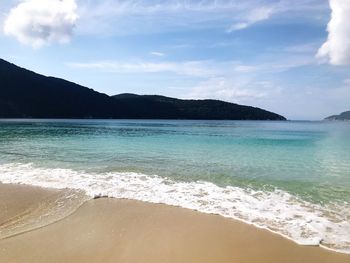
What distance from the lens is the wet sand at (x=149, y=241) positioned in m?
6.60

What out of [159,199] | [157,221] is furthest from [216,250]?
[159,199]

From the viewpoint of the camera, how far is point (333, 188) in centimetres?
1324

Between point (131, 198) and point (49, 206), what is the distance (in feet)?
8.78

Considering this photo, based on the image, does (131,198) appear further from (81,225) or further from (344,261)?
(344,261)


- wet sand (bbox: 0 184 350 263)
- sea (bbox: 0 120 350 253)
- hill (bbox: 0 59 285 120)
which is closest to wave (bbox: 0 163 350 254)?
sea (bbox: 0 120 350 253)

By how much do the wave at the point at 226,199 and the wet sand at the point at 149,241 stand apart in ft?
2.04

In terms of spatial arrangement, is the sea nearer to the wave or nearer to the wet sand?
the wave

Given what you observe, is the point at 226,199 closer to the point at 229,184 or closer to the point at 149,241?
the point at 229,184

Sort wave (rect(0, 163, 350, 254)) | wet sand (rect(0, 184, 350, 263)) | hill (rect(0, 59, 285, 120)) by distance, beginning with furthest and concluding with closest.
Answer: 1. hill (rect(0, 59, 285, 120))
2. wave (rect(0, 163, 350, 254))
3. wet sand (rect(0, 184, 350, 263))

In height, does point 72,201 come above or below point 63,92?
below

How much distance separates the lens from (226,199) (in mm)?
11195

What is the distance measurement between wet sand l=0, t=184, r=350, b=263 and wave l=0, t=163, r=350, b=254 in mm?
621

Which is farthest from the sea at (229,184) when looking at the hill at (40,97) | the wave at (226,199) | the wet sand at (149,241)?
the hill at (40,97)

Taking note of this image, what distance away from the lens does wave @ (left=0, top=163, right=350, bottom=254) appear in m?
8.25
